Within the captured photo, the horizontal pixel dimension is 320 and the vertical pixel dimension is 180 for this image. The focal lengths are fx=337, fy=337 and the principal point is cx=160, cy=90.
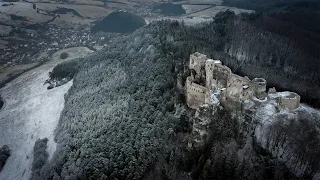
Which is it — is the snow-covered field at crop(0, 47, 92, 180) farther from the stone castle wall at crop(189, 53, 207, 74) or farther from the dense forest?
the stone castle wall at crop(189, 53, 207, 74)

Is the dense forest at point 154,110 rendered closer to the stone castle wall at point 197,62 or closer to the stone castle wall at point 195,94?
the stone castle wall at point 195,94

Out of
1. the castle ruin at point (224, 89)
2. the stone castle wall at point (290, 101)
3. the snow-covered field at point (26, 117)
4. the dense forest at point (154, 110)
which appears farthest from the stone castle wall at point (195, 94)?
the snow-covered field at point (26, 117)

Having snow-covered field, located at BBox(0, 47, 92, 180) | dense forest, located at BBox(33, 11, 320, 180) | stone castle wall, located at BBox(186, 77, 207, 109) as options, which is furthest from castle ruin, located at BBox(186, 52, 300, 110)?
snow-covered field, located at BBox(0, 47, 92, 180)

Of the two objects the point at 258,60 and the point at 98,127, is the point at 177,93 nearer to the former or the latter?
the point at 98,127

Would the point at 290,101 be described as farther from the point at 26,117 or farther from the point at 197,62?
the point at 26,117

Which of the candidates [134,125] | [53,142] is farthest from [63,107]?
[134,125]

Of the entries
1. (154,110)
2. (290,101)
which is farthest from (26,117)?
(290,101)
